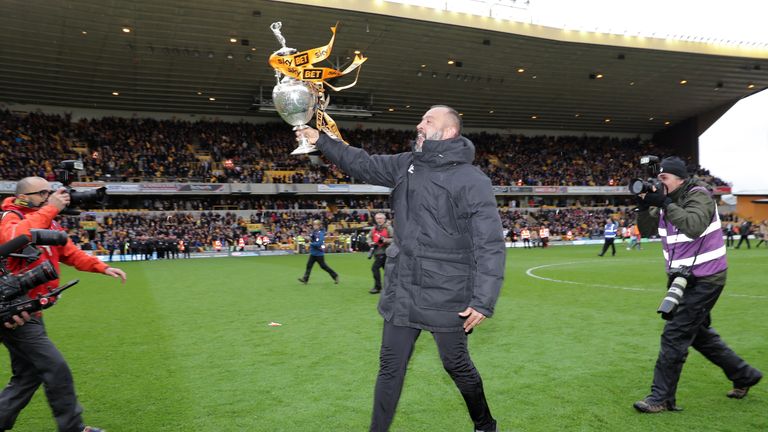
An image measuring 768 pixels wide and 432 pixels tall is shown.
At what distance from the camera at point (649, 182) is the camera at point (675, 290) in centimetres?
74

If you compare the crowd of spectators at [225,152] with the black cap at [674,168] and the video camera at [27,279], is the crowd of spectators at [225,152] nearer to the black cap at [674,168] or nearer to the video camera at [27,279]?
the video camera at [27,279]

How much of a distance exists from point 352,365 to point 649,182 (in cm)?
359

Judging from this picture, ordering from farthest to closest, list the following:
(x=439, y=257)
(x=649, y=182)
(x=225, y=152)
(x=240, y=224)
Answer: (x=225, y=152), (x=240, y=224), (x=649, y=182), (x=439, y=257)

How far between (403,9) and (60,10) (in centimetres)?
1668

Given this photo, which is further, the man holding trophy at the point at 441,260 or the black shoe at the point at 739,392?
the black shoe at the point at 739,392

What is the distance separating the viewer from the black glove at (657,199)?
156 inches

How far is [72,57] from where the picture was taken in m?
30.8

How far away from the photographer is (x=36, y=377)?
389cm

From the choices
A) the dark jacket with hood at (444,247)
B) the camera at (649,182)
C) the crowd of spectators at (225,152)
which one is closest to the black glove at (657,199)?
the camera at (649,182)

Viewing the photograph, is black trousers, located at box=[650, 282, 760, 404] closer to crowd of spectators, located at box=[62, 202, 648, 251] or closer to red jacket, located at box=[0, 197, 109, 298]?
red jacket, located at box=[0, 197, 109, 298]

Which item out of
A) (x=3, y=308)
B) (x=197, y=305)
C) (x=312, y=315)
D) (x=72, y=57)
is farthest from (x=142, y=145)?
(x=3, y=308)

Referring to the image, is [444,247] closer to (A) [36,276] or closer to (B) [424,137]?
(B) [424,137]

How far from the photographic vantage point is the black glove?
3969mm

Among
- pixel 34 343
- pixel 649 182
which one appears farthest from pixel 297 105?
pixel 649 182
